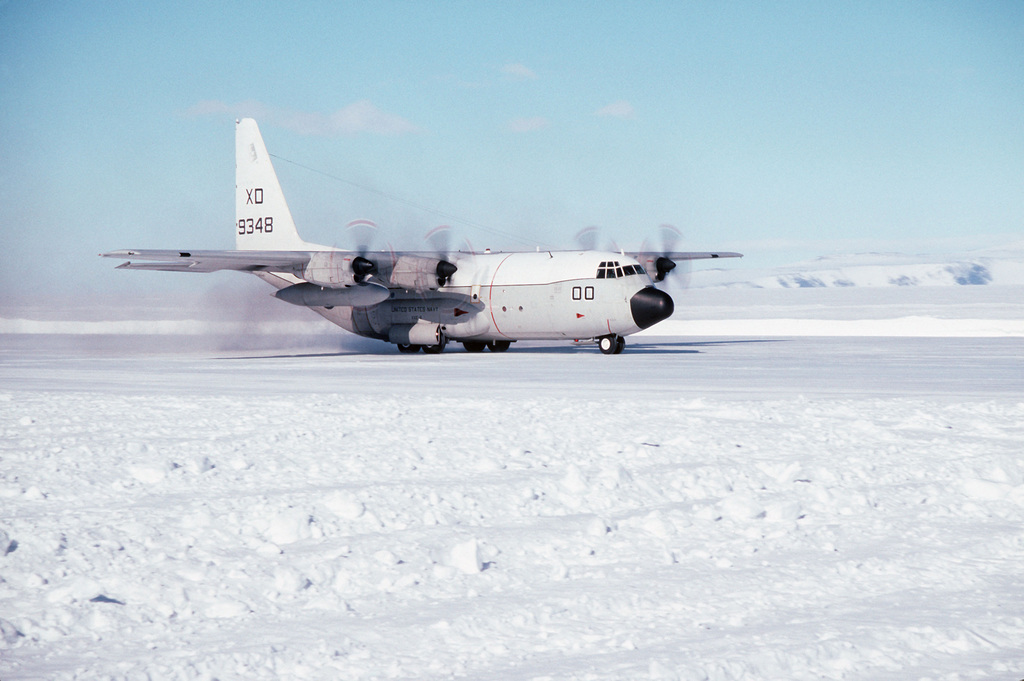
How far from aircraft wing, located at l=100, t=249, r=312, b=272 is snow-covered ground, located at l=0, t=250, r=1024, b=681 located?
45.9 ft

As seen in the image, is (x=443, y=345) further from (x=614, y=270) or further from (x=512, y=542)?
(x=512, y=542)

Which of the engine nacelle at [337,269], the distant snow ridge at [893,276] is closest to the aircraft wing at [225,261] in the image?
the engine nacelle at [337,269]

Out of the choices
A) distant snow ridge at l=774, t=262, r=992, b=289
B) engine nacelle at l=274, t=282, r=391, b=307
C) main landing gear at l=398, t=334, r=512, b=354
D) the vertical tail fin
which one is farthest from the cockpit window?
distant snow ridge at l=774, t=262, r=992, b=289

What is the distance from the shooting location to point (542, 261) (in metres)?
27.7

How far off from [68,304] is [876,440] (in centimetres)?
12892

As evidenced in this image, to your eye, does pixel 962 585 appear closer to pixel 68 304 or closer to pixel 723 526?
pixel 723 526

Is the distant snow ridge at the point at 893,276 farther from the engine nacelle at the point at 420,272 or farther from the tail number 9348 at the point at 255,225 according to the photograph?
the engine nacelle at the point at 420,272

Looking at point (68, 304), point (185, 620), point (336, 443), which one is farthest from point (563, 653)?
point (68, 304)

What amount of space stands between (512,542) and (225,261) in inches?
922

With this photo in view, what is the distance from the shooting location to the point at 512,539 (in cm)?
588

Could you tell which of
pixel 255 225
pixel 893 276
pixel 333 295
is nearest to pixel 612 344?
pixel 333 295

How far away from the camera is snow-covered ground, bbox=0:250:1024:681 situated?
4059 millimetres

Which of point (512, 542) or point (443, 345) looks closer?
point (512, 542)

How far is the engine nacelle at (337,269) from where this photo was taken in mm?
27562
